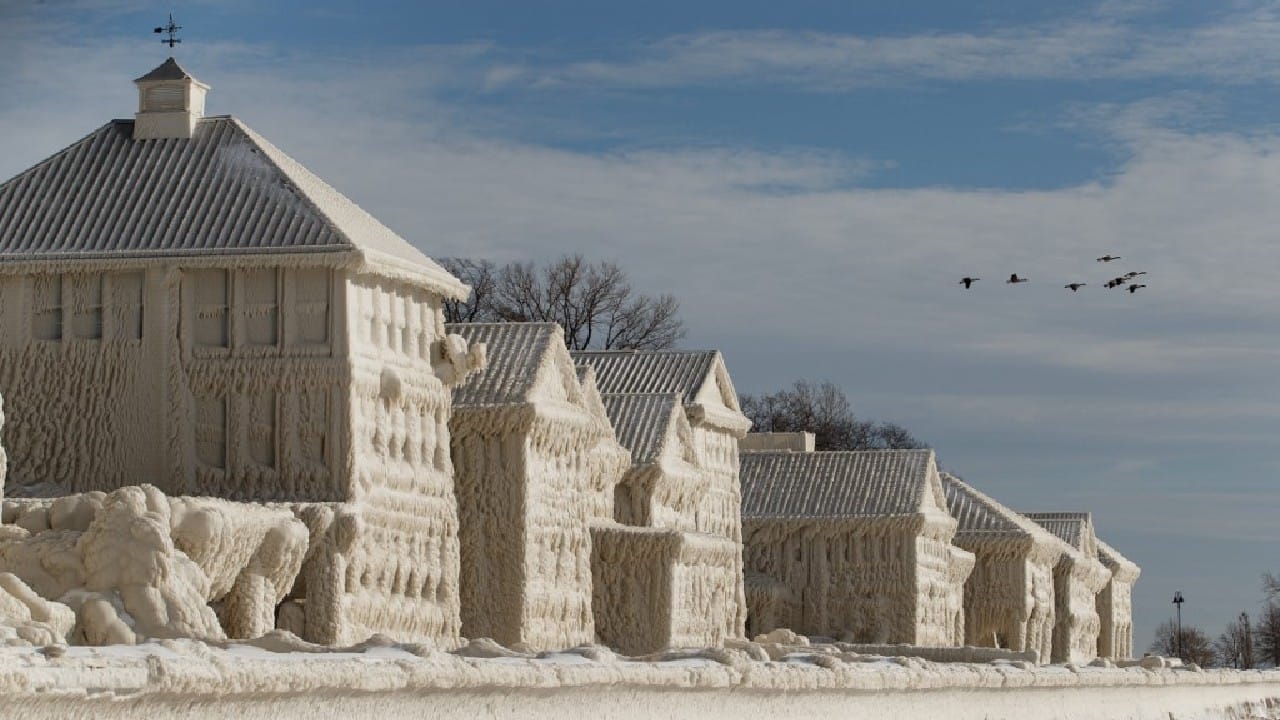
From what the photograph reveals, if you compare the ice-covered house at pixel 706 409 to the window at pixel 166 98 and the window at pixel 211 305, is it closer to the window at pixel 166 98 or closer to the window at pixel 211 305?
the window at pixel 166 98

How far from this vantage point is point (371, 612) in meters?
39.1

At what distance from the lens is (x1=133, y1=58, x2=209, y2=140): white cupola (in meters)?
42.2

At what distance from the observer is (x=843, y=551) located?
229 feet

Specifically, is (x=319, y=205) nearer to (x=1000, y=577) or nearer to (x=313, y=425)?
(x=313, y=425)

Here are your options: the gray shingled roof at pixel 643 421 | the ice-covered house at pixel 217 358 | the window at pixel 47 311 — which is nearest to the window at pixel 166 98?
the ice-covered house at pixel 217 358

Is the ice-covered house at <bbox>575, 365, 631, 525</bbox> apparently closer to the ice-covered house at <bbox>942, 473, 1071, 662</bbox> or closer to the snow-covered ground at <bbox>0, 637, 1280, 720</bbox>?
the snow-covered ground at <bbox>0, 637, 1280, 720</bbox>

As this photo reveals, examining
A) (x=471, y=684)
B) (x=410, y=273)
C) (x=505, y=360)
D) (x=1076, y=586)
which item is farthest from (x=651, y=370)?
(x=471, y=684)

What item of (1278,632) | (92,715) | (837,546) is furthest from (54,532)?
(1278,632)

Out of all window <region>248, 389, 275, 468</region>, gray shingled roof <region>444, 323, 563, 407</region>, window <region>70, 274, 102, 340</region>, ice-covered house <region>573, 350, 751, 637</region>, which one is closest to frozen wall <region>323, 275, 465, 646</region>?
window <region>248, 389, 275, 468</region>

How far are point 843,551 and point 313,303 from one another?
108ft

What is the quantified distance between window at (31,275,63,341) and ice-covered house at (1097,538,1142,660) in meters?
61.3

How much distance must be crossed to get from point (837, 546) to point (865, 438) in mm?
42675

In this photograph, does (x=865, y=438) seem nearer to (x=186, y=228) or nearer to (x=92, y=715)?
(x=186, y=228)

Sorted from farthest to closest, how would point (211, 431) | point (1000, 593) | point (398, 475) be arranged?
point (1000, 593)
point (398, 475)
point (211, 431)
